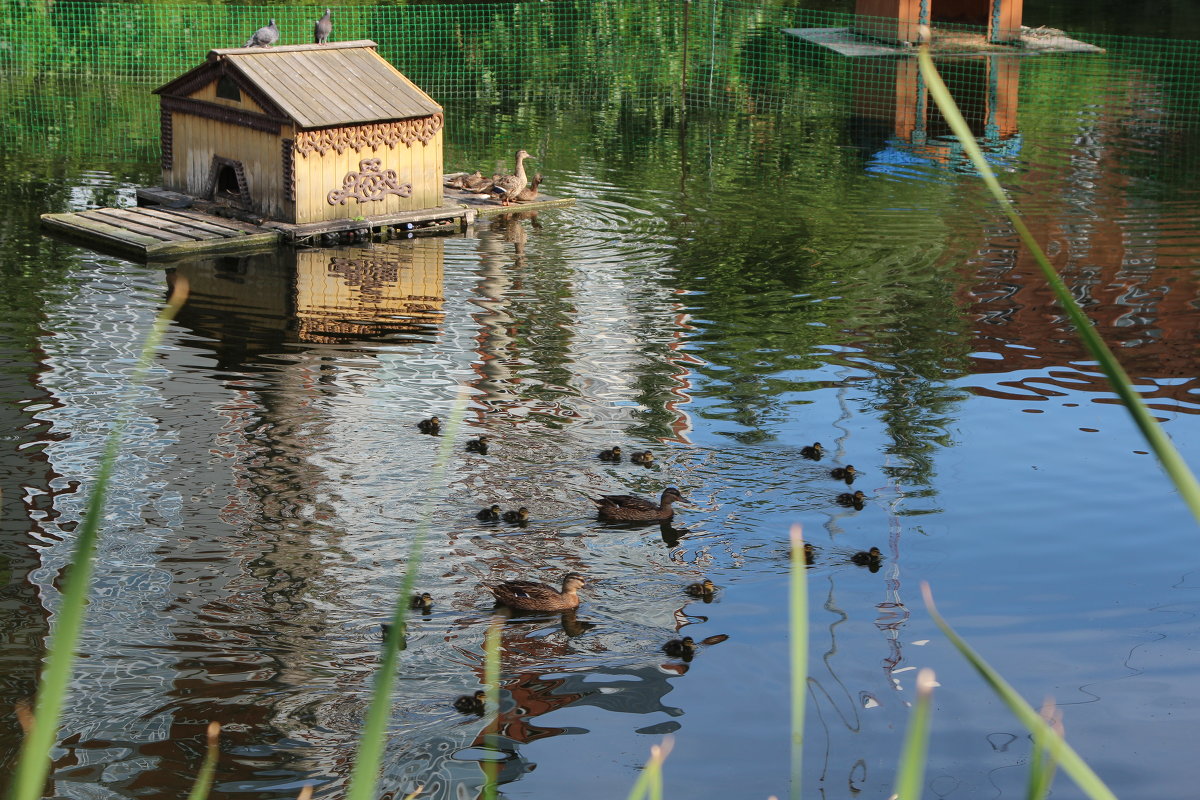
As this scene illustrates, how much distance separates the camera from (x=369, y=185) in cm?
1833

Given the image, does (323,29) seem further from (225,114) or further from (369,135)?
(369,135)

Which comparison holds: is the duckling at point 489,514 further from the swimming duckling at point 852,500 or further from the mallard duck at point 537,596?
the swimming duckling at point 852,500

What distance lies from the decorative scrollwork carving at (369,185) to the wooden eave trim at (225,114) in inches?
41.8

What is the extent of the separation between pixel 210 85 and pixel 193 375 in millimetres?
6783

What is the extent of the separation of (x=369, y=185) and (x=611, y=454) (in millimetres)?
8189

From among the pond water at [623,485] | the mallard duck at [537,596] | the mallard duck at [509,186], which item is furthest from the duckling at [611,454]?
the mallard duck at [509,186]

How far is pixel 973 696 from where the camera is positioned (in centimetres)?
848

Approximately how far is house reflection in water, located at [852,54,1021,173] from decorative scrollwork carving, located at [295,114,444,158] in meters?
7.31

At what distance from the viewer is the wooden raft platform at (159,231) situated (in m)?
17.1

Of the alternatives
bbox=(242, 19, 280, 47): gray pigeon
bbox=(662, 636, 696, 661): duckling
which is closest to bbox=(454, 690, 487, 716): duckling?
bbox=(662, 636, 696, 661): duckling

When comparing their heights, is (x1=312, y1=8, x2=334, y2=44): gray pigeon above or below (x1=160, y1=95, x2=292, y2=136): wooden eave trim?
above

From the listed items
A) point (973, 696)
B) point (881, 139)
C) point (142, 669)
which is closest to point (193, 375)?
point (142, 669)

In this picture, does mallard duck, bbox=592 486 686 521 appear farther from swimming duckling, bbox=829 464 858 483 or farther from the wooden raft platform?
the wooden raft platform

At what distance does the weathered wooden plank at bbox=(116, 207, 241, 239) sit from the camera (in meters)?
17.4
